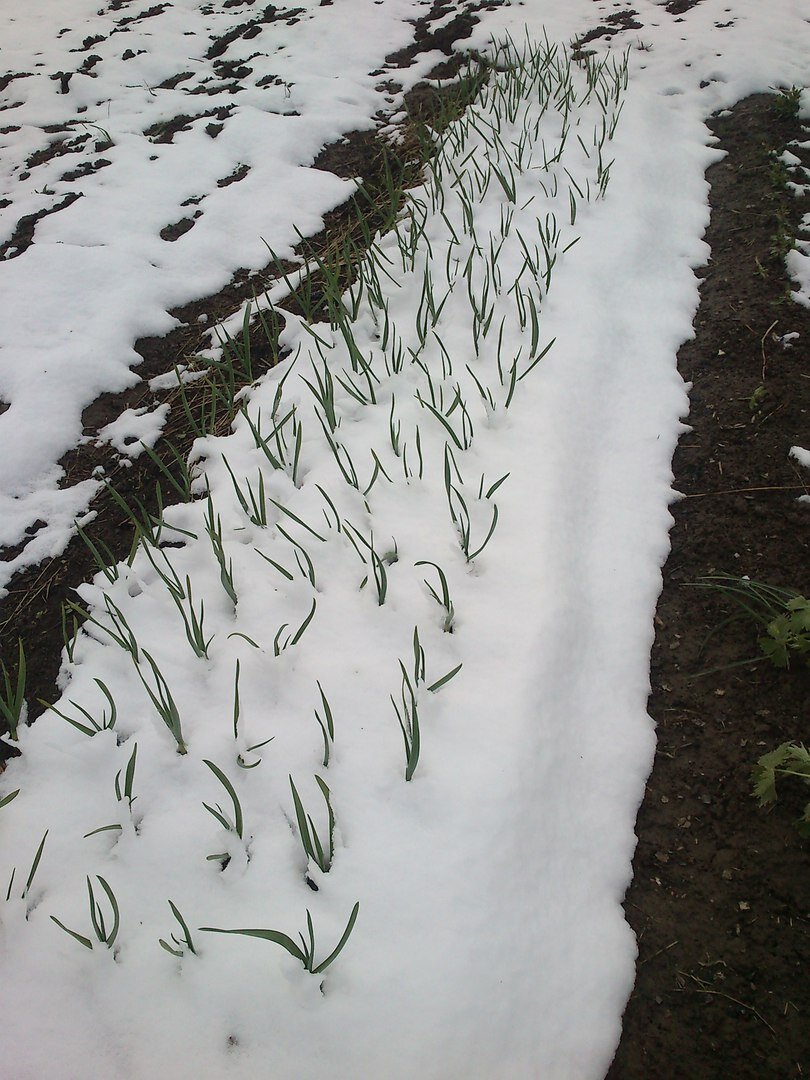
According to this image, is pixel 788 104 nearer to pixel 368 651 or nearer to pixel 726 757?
pixel 726 757

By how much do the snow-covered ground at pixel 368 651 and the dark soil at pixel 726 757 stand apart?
0.07 meters

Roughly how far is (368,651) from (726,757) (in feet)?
2.74

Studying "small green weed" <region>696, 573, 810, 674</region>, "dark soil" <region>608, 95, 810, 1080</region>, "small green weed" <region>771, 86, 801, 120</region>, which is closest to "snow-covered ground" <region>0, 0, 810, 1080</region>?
"dark soil" <region>608, 95, 810, 1080</region>

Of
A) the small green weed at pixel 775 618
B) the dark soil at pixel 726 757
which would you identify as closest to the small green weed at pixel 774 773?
the dark soil at pixel 726 757

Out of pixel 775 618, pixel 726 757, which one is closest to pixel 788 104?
pixel 775 618

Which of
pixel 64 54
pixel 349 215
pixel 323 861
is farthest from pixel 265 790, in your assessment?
pixel 64 54

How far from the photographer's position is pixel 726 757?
4.94 feet

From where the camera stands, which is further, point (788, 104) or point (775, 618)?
point (788, 104)

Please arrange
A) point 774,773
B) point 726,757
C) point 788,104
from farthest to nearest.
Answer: point 788,104 → point 726,757 → point 774,773

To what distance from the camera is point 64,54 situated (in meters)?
4.32

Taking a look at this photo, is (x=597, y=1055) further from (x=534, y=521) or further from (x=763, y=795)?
(x=534, y=521)

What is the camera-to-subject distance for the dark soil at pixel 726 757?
120cm

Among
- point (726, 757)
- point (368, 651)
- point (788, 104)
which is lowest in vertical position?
point (726, 757)

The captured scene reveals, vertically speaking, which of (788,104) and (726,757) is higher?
(788,104)
